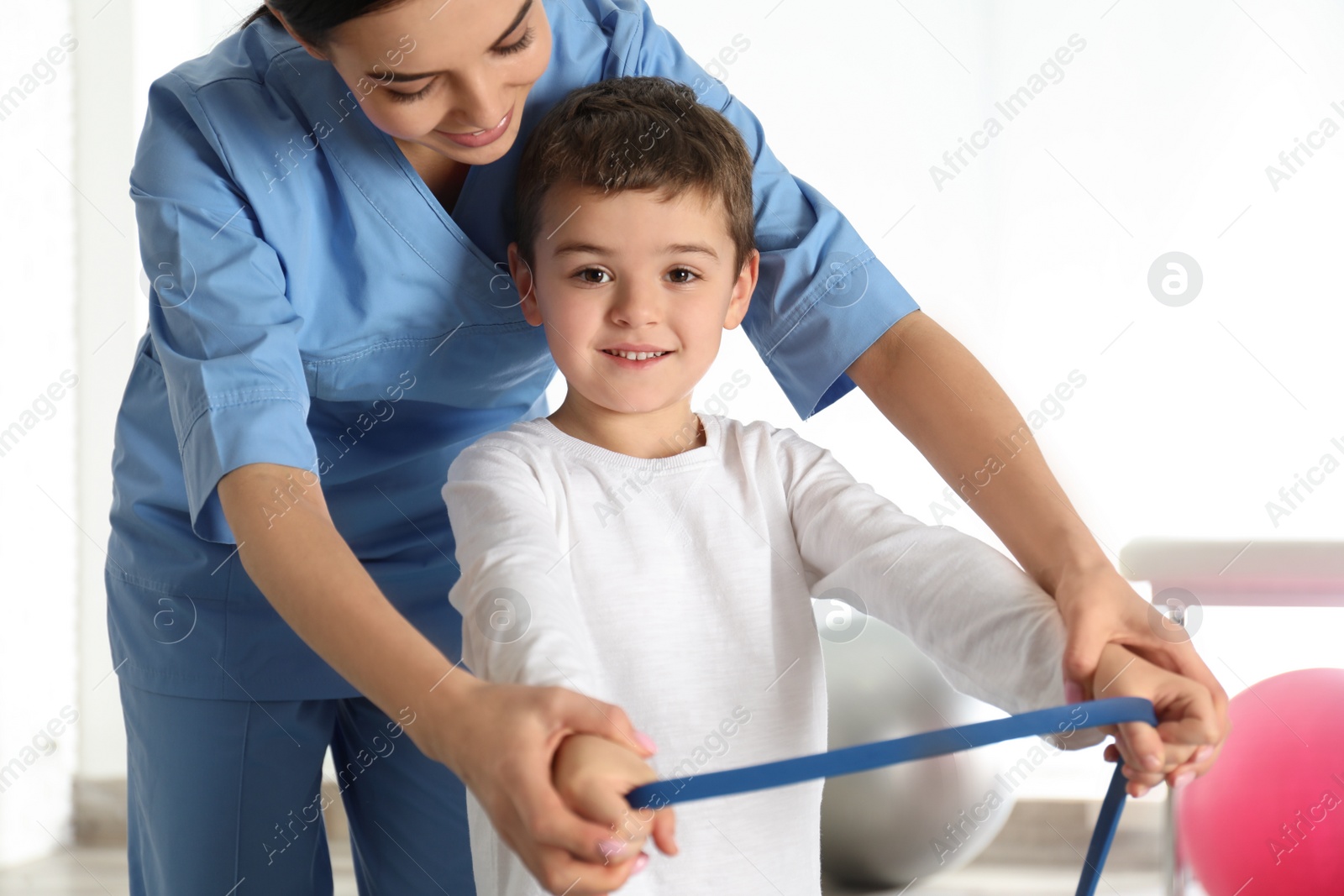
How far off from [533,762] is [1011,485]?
403mm

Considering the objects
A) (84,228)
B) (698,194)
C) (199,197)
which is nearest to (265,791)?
(199,197)

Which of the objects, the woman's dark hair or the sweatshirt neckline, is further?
the sweatshirt neckline

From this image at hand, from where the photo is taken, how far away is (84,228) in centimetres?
206

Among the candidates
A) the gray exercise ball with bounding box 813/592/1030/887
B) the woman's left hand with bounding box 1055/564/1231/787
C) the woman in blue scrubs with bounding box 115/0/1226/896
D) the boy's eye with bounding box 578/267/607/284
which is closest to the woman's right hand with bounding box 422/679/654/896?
the woman in blue scrubs with bounding box 115/0/1226/896

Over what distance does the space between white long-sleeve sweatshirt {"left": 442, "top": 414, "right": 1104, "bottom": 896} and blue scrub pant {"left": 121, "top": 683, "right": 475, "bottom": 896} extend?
24cm

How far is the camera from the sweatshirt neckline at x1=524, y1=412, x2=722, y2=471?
85 centimetres

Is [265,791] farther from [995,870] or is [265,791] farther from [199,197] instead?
[995,870]

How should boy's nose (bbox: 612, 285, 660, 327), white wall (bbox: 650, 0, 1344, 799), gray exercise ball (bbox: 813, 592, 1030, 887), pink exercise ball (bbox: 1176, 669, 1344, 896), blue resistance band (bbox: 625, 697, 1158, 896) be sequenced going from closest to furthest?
blue resistance band (bbox: 625, 697, 1158, 896), boy's nose (bbox: 612, 285, 660, 327), pink exercise ball (bbox: 1176, 669, 1344, 896), gray exercise ball (bbox: 813, 592, 1030, 887), white wall (bbox: 650, 0, 1344, 799)

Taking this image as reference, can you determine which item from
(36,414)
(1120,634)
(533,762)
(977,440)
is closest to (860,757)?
(533,762)

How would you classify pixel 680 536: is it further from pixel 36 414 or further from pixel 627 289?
pixel 36 414

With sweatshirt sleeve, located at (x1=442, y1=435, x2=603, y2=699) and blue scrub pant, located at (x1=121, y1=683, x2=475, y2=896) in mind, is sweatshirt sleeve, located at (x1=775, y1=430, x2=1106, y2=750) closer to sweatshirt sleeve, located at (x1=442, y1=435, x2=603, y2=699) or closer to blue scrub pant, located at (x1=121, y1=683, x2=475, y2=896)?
sweatshirt sleeve, located at (x1=442, y1=435, x2=603, y2=699)

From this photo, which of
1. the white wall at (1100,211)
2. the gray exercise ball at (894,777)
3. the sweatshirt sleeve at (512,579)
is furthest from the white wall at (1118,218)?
the sweatshirt sleeve at (512,579)

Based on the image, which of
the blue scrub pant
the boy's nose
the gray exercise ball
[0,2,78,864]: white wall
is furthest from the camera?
[0,2,78,864]: white wall

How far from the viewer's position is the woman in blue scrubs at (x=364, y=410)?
2.21 ft
